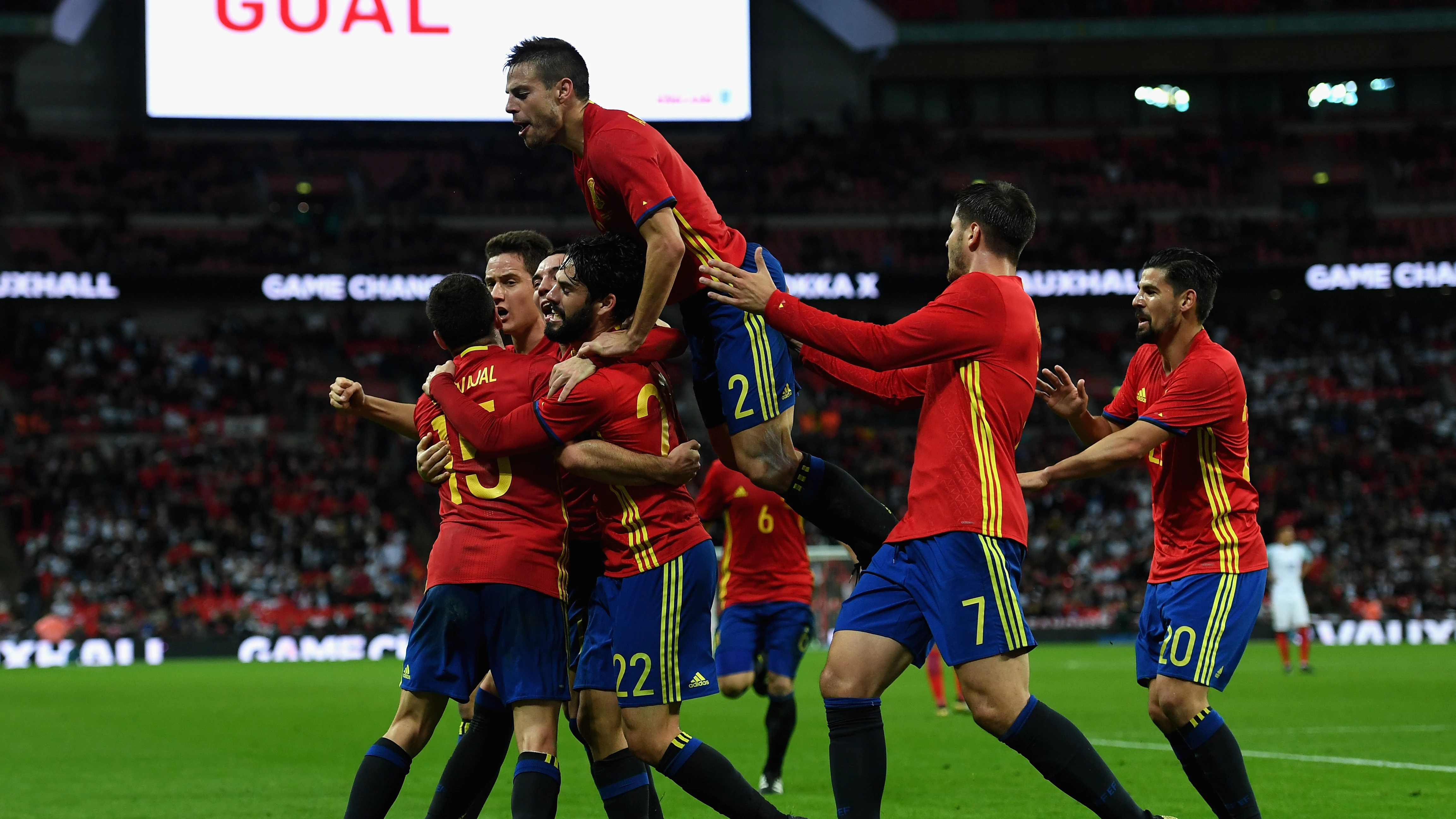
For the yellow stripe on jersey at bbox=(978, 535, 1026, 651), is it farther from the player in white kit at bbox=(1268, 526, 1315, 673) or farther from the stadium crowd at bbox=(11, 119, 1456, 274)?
the stadium crowd at bbox=(11, 119, 1456, 274)

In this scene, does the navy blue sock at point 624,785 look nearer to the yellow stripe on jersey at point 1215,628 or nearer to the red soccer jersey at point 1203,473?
the yellow stripe on jersey at point 1215,628

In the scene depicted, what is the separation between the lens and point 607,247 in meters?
6.19

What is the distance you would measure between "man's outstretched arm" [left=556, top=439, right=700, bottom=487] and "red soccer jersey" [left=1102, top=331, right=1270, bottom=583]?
2.19m

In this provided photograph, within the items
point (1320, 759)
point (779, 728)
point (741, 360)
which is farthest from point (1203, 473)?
point (1320, 759)

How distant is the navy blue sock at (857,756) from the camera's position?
5.67 m

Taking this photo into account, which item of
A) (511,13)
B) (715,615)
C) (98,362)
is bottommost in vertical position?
(715,615)

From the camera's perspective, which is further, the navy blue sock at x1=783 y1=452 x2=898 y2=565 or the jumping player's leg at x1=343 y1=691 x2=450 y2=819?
the navy blue sock at x1=783 y1=452 x2=898 y2=565

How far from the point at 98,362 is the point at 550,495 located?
33658 millimetres

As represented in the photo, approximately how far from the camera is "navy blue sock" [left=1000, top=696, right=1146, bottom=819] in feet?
18.1

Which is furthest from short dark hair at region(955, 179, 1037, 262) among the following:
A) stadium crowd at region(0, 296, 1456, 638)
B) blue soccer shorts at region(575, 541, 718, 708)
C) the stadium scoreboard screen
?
the stadium scoreboard screen

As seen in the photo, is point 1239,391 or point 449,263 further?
point 449,263

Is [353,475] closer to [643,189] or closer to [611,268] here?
[611,268]

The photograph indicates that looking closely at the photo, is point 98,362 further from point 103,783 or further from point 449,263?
point 103,783

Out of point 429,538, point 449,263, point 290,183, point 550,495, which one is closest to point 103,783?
point 550,495
